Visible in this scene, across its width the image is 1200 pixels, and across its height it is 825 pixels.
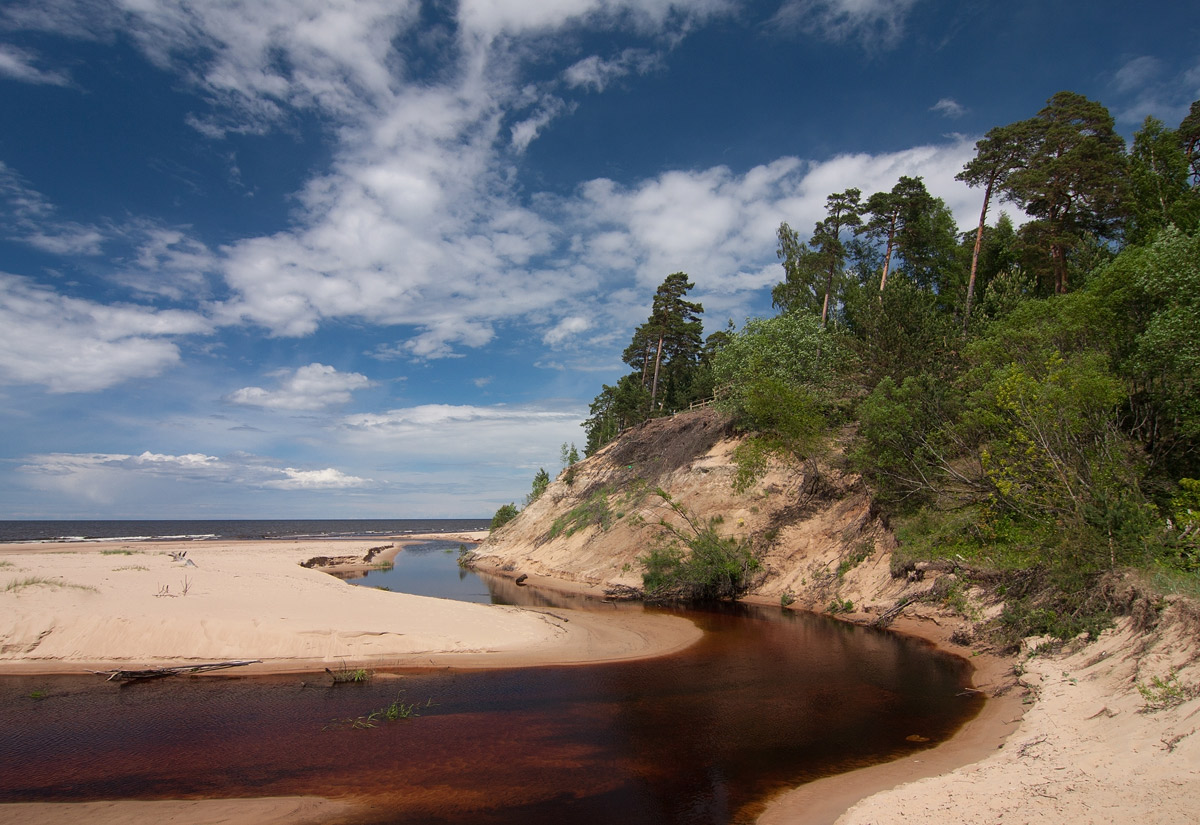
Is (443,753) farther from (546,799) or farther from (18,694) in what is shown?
(18,694)

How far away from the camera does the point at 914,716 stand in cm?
1258

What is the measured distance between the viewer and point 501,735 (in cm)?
1177

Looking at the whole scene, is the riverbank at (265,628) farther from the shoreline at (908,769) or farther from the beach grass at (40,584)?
the shoreline at (908,769)

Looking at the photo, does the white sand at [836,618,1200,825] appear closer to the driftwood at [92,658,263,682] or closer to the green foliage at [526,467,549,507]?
the driftwood at [92,658,263,682]

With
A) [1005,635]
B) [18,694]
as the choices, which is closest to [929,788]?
[1005,635]

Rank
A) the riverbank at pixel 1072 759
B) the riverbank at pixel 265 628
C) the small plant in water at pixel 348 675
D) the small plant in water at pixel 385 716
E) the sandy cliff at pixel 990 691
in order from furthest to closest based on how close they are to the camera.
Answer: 1. the riverbank at pixel 265 628
2. the small plant in water at pixel 348 675
3. the small plant in water at pixel 385 716
4. the sandy cliff at pixel 990 691
5. the riverbank at pixel 1072 759

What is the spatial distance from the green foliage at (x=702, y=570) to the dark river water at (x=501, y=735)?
11175 mm

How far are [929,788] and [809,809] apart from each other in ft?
5.94

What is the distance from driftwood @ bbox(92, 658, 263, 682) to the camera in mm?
14461

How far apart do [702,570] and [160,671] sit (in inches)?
841

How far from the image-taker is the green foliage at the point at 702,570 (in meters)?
28.6

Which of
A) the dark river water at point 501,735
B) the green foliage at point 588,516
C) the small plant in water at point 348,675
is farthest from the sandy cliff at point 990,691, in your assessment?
the small plant in water at point 348,675

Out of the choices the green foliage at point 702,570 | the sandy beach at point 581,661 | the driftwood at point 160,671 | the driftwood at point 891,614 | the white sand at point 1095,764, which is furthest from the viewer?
the green foliage at point 702,570

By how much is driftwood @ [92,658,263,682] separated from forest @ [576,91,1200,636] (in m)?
21.6
